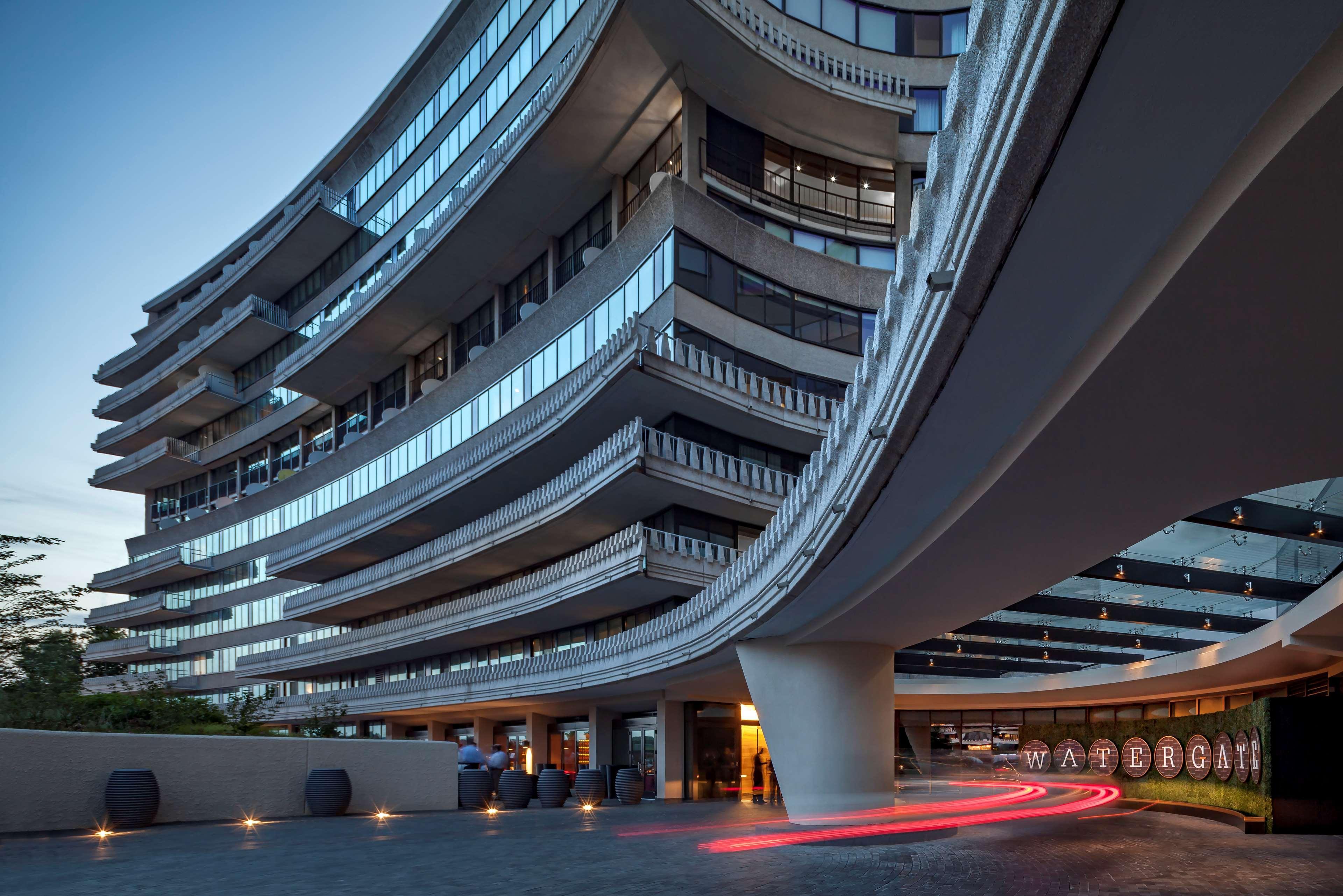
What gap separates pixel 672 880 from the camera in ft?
39.9

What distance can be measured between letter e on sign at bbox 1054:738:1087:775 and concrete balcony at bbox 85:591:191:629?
5696 cm

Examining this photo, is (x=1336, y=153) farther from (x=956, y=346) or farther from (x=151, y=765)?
(x=151, y=765)

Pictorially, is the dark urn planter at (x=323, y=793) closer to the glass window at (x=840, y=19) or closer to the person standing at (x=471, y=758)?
the person standing at (x=471, y=758)

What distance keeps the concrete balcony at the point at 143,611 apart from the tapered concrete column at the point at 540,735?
38500 millimetres

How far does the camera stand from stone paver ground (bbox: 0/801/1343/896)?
11.6 meters

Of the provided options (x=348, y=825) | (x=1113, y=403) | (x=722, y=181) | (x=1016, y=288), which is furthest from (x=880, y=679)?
(x=722, y=181)

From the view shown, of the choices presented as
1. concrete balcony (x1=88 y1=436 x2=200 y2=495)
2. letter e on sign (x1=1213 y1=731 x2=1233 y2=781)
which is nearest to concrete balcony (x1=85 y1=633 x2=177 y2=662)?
concrete balcony (x1=88 y1=436 x2=200 y2=495)

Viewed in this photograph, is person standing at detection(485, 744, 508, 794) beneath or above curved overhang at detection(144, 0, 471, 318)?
beneath

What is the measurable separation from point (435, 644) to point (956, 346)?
40.2m

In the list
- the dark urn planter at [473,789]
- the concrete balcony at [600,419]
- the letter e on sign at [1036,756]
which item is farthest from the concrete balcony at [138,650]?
the letter e on sign at [1036,756]

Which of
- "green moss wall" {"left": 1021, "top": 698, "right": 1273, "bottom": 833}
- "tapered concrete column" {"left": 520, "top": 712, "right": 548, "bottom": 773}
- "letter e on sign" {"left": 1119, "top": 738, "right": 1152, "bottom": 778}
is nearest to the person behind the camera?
"green moss wall" {"left": 1021, "top": 698, "right": 1273, "bottom": 833}

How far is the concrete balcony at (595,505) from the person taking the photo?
3059 centimetres

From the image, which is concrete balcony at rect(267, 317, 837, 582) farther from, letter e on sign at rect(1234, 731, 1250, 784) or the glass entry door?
letter e on sign at rect(1234, 731, 1250, 784)

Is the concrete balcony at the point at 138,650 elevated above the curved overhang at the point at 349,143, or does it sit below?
below
